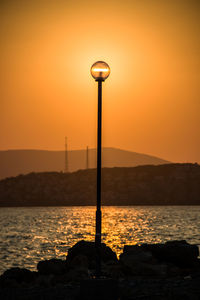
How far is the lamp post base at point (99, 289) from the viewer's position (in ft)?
48.5

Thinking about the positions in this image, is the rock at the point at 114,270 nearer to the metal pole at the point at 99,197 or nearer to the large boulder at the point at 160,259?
the large boulder at the point at 160,259

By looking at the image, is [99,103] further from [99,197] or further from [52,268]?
[52,268]

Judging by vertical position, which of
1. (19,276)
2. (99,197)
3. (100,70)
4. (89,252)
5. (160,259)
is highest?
(100,70)

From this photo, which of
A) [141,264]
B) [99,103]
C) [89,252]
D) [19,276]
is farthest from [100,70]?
[89,252]

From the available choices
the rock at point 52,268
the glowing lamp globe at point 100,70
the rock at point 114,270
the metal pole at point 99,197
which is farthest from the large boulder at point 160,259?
the glowing lamp globe at point 100,70

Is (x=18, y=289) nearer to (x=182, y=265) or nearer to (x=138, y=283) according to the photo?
(x=138, y=283)

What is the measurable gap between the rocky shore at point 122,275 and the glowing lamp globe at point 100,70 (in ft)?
18.2

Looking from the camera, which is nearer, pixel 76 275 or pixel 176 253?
pixel 76 275

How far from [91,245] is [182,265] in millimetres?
5138

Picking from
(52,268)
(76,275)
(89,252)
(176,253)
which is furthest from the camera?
(89,252)

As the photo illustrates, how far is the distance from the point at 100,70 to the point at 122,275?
11.7 metres

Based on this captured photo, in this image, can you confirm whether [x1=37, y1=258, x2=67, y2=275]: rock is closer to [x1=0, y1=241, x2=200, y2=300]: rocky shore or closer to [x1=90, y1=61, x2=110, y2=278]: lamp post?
[x1=0, y1=241, x2=200, y2=300]: rocky shore

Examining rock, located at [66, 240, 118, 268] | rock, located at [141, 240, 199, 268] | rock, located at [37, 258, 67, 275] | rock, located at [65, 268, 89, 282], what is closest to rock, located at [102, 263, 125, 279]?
rock, located at [65, 268, 89, 282]

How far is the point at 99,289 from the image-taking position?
14805 millimetres
